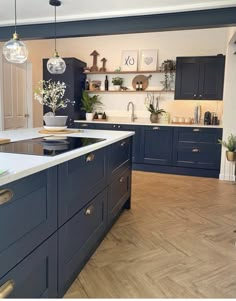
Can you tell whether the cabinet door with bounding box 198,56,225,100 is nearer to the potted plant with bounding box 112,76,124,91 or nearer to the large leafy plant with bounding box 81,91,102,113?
the potted plant with bounding box 112,76,124,91

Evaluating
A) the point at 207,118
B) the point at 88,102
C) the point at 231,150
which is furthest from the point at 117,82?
the point at 231,150

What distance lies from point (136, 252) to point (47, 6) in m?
3.06

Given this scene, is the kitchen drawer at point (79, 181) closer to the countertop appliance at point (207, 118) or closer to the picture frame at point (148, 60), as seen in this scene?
the countertop appliance at point (207, 118)

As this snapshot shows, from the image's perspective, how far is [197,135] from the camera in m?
5.00

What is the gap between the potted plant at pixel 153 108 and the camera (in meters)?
5.49

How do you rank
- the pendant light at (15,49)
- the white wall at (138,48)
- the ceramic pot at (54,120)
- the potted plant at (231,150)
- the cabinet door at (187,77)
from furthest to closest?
the white wall at (138,48) → the cabinet door at (187,77) → the potted plant at (231,150) → the ceramic pot at (54,120) → the pendant light at (15,49)

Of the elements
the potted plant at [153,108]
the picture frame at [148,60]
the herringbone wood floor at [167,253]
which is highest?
the picture frame at [148,60]

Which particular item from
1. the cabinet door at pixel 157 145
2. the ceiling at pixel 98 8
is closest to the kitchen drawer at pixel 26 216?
the ceiling at pixel 98 8

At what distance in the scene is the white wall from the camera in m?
5.35

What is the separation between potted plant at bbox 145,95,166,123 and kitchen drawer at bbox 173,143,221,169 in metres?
0.82

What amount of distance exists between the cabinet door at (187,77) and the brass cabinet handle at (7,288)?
4.68 metres

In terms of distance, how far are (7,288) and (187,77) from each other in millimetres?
4805

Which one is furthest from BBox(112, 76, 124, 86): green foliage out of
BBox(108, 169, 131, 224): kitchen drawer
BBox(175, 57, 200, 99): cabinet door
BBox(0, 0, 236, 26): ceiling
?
BBox(108, 169, 131, 224): kitchen drawer

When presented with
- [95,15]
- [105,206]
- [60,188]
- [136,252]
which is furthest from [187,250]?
[95,15]
